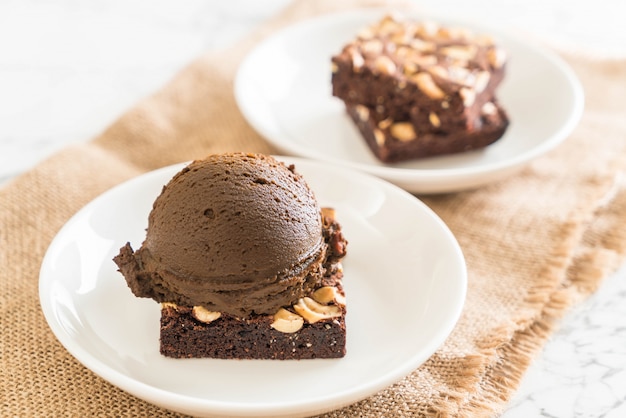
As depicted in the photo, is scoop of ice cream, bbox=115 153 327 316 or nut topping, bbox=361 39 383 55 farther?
nut topping, bbox=361 39 383 55

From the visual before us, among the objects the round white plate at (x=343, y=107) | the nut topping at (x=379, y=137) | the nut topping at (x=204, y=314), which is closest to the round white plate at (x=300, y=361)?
the nut topping at (x=204, y=314)

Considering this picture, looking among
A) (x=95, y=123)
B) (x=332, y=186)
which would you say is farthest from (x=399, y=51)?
(x=95, y=123)

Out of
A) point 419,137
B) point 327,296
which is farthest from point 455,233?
point 327,296

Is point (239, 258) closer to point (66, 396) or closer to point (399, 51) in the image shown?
point (66, 396)

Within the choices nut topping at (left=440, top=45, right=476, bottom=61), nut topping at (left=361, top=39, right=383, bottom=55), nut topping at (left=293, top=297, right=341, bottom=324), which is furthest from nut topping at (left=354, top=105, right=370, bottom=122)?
nut topping at (left=293, top=297, right=341, bottom=324)

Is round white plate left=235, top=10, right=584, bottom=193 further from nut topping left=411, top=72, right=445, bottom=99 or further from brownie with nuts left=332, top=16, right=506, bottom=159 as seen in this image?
nut topping left=411, top=72, right=445, bottom=99

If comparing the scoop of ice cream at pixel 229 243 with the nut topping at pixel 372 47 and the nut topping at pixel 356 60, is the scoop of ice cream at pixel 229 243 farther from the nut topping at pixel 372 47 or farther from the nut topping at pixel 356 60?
the nut topping at pixel 372 47
